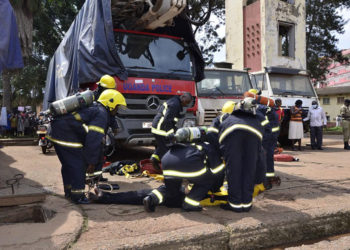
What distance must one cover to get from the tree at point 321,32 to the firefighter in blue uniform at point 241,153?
2024 centimetres

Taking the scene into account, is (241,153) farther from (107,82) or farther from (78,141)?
(107,82)

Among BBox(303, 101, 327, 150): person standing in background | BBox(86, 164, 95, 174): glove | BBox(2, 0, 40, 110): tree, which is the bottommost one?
BBox(86, 164, 95, 174): glove

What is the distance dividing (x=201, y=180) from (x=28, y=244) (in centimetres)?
172

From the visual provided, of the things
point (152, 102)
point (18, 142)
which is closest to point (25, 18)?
point (18, 142)

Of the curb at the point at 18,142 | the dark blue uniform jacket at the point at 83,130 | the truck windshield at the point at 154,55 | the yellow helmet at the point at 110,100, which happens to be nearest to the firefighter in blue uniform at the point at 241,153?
the dark blue uniform jacket at the point at 83,130

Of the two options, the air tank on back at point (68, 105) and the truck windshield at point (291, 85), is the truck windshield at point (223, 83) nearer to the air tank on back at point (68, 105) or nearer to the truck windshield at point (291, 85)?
the truck windshield at point (291, 85)

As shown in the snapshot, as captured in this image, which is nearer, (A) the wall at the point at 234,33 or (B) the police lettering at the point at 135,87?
(B) the police lettering at the point at 135,87

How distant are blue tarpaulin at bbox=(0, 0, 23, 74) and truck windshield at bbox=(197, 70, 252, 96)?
4737 mm

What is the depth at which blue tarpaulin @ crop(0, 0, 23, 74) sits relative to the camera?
3945 millimetres

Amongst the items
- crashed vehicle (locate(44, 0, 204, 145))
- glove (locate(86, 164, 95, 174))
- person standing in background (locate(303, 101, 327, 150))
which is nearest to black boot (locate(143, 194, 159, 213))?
glove (locate(86, 164, 95, 174))

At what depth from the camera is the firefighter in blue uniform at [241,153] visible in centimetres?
340

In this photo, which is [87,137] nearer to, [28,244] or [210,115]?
[28,244]

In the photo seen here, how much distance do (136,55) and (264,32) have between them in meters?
11.8

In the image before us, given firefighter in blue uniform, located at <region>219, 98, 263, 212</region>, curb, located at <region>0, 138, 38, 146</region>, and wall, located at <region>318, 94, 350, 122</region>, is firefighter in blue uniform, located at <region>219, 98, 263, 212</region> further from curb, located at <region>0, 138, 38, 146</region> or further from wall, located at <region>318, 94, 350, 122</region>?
wall, located at <region>318, 94, 350, 122</region>
